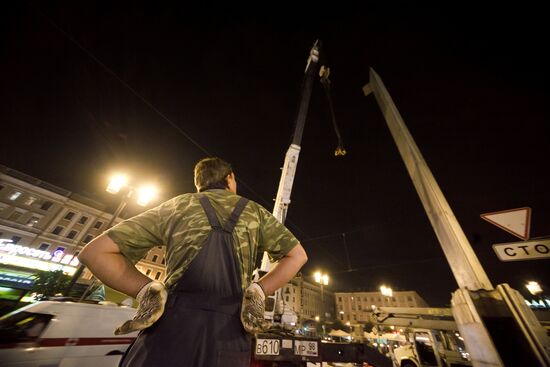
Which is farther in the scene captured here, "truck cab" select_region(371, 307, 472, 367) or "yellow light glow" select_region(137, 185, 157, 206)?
"yellow light glow" select_region(137, 185, 157, 206)

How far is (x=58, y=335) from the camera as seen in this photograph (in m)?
6.32

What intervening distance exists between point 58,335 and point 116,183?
7.58 meters

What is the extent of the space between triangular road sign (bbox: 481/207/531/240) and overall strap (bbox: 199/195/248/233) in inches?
173

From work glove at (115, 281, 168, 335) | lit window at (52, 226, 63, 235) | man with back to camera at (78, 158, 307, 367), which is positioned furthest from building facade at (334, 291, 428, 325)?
work glove at (115, 281, 168, 335)

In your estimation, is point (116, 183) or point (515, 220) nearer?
point (515, 220)

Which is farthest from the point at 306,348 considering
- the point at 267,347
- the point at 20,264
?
the point at 20,264

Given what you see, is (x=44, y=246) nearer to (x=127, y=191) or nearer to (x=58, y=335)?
(x=127, y=191)

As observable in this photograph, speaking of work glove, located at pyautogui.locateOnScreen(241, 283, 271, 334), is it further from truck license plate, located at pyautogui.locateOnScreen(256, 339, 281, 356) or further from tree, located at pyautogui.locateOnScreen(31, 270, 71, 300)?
tree, located at pyautogui.locateOnScreen(31, 270, 71, 300)

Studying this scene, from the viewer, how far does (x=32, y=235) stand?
115ft

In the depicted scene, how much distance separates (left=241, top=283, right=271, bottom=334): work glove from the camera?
1.38 meters

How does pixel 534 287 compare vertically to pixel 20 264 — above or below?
below

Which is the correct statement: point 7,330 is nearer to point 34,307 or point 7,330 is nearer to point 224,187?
point 34,307

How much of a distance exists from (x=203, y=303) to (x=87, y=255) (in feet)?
2.65

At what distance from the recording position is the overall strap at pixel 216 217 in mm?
1729
